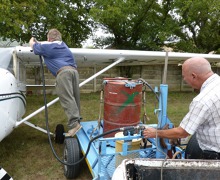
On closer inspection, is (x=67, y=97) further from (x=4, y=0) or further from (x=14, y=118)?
(x=4, y=0)

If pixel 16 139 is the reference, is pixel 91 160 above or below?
above

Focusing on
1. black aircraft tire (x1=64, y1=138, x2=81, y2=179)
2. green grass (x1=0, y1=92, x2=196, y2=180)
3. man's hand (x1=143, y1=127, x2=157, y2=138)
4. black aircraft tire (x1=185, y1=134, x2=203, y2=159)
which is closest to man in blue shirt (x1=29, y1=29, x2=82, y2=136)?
black aircraft tire (x1=64, y1=138, x2=81, y2=179)

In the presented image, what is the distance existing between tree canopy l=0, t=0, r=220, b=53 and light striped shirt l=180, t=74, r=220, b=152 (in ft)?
26.9

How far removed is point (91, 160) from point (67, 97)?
1.09 m

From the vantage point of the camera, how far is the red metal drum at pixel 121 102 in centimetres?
373

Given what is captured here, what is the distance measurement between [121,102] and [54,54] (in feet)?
4.65

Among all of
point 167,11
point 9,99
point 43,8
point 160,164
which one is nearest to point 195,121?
point 160,164

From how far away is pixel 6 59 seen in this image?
4277mm

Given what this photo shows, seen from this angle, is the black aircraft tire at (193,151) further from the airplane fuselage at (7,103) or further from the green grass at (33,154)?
the airplane fuselage at (7,103)

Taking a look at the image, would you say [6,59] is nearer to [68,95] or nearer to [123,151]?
[68,95]

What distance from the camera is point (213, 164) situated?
71.2 inches

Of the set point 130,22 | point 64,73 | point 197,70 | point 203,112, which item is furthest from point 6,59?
point 130,22

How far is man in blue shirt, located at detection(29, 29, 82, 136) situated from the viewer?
12.5 feet

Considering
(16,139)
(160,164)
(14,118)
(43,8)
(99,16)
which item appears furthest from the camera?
(99,16)
